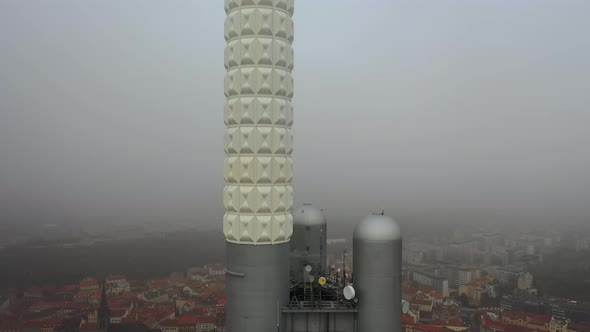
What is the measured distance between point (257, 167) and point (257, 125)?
1.36 meters

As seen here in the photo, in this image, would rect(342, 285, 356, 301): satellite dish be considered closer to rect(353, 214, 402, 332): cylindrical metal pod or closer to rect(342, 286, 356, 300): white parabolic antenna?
rect(342, 286, 356, 300): white parabolic antenna

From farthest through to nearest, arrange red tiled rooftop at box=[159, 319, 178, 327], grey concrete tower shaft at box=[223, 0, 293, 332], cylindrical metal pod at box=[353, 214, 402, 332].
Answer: red tiled rooftop at box=[159, 319, 178, 327]
grey concrete tower shaft at box=[223, 0, 293, 332]
cylindrical metal pod at box=[353, 214, 402, 332]

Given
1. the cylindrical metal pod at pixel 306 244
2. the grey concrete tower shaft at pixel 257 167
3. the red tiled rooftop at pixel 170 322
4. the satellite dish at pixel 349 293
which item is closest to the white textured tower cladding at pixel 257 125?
the grey concrete tower shaft at pixel 257 167

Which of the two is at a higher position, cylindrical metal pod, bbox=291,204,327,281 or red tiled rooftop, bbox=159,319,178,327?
cylindrical metal pod, bbox=291,204,327,281

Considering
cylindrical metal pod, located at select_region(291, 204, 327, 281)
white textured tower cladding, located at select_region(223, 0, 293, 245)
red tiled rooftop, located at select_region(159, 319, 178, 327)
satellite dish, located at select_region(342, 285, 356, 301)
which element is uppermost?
white textured tower cladding, located at select_region(223, 0, 293, 245)

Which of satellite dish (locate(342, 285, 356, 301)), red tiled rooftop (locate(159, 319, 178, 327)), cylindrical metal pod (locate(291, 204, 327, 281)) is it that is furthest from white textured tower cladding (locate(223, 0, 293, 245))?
red tiled rooftop (locate(159, 319, 178, 327))

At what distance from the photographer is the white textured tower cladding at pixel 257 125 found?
13.6m

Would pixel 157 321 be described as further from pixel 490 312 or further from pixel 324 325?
pixel 490 312

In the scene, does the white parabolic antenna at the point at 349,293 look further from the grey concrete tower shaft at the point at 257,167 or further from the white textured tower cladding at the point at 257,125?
the white textured tower cladding at the point at 257,125

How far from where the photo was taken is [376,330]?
1362cm

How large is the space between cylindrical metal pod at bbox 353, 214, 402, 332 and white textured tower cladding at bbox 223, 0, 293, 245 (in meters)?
2.68

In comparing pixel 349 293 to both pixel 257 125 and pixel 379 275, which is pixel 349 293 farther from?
pixel 257 125

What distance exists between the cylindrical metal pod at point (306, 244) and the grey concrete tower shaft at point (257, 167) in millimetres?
2326

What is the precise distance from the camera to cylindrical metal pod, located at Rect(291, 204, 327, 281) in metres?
16.3
